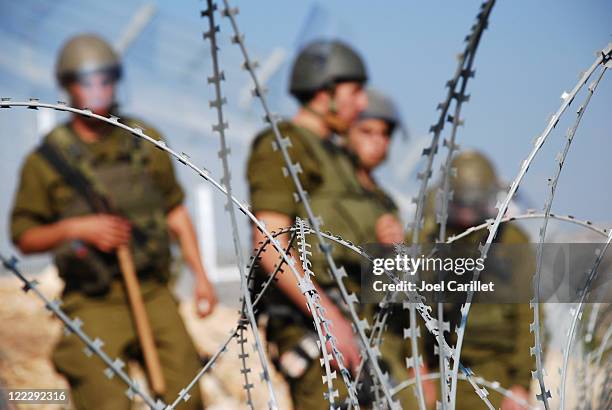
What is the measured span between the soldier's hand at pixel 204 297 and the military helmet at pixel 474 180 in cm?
87

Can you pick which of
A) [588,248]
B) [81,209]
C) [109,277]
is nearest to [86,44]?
[81,209]

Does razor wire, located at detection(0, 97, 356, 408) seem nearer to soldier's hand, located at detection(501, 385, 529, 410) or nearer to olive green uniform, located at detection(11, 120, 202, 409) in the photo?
olive green uniform, located at detection(11, 120, 202, 409)

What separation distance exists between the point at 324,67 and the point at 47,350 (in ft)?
6.97

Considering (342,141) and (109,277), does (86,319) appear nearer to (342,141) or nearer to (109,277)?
(109,277)

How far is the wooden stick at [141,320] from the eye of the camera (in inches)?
91.4

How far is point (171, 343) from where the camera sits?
7.93 ft

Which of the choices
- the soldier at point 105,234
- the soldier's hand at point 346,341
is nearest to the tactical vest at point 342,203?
the soldier's hand at point 346,341

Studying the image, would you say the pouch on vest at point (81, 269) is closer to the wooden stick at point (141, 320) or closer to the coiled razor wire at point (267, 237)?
the wooden stick at point (141, 320)

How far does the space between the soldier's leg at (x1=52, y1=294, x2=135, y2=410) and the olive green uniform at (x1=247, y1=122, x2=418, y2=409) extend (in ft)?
1.30

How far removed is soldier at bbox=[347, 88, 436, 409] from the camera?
2346mm

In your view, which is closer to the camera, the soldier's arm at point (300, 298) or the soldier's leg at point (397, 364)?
the soldier's arm at point (300, 298)

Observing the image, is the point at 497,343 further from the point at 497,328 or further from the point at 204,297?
the point at 204,297

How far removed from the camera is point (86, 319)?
226 centimetres

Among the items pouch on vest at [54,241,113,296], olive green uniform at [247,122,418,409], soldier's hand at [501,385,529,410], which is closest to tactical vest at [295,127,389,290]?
olive green uniform at [247,122,418,409]
